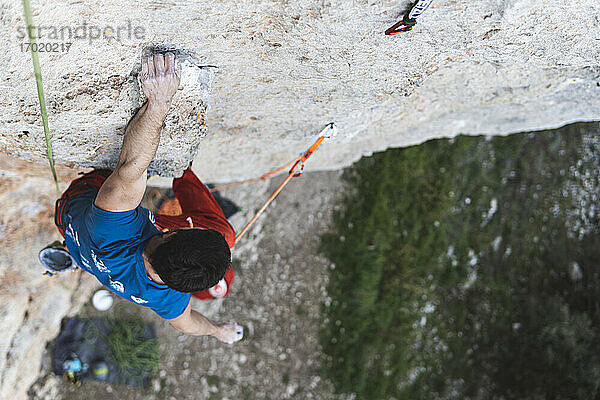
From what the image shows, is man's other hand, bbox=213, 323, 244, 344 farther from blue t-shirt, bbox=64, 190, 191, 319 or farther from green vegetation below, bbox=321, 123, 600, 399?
green vegetation below, bbox=321, 123, 600, 399

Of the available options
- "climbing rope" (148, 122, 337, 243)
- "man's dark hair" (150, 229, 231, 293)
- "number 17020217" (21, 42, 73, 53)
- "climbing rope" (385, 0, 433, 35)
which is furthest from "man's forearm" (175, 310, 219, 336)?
"climbing rope" (385, 0, 433, 35)

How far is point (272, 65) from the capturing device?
1248 millimetres

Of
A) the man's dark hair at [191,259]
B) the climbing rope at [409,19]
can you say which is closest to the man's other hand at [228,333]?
the man's dark hair at [191,259]

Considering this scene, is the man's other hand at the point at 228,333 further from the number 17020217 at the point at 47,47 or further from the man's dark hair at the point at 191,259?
the number 17020217 at the point at 47,47

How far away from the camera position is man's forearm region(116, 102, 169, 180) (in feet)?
3.67

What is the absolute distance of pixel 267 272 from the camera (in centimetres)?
294

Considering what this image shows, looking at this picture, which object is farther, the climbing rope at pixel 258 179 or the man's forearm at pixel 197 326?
the climbing rope at pixel 258 179

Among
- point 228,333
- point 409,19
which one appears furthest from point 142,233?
point 409,19

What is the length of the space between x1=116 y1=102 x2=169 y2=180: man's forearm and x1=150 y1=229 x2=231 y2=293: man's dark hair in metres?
0.22

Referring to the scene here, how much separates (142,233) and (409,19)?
1005 mm

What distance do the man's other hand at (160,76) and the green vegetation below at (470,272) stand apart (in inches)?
82.7

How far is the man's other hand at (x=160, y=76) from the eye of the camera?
1.06m

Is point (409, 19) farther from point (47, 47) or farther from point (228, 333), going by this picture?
point (228, 333)

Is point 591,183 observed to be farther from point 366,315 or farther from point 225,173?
point 225,173
